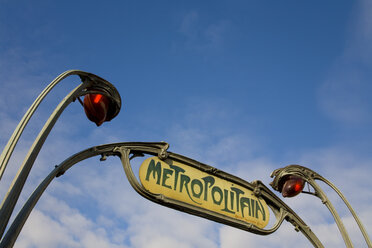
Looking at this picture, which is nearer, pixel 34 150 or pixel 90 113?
pixel 34 150

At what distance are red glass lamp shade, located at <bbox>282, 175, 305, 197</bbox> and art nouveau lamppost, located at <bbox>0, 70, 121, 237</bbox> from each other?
13.2ft

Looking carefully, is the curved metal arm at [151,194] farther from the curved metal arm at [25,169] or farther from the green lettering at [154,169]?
the curved metal arm at [25,169]

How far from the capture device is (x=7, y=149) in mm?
3436

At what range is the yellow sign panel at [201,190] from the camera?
5.59 meters

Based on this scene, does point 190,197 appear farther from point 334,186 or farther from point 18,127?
point 334,186

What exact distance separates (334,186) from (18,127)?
6548 mm

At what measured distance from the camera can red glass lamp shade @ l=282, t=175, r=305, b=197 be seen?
7.47 meters

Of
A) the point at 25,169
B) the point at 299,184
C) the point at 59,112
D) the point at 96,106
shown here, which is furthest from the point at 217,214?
the point at 25,169

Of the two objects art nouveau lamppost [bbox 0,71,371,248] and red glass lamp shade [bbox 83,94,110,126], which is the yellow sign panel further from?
red glass lamp shade [bbox 83,94,110,126]

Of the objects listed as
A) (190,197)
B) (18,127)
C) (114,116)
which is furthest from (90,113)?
(190,197)

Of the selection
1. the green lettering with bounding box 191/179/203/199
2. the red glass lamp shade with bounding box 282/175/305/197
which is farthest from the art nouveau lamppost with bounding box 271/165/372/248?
the green lettering with bounding box 191/179/203/199

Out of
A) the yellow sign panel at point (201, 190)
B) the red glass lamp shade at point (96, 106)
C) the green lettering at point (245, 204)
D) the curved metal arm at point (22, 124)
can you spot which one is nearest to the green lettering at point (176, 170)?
the yellow sign panel at point (201, 190)

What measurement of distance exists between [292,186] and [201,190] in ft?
7.96

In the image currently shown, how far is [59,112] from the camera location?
434cm
